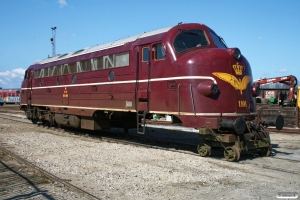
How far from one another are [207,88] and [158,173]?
8.72ft

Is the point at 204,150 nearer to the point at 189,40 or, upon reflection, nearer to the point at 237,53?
the point at 237,53

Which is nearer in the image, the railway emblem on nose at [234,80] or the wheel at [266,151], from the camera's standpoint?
the railway emblem on nose at [234,80]

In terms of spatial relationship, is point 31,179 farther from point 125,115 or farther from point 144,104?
point 125,115

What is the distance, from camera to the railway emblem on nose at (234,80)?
8484 millimetres

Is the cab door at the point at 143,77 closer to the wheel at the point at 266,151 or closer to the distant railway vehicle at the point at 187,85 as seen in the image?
the distant railway vehicle at the point at 187,85

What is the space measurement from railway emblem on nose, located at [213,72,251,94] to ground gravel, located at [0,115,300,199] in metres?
2.05

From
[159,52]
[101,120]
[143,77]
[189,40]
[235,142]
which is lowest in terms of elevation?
[235,142]

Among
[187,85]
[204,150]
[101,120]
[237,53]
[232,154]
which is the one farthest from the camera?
[101,120]

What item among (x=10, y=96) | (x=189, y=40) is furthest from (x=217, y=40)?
(x=10, y=96)

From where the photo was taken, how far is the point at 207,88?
8.26 m

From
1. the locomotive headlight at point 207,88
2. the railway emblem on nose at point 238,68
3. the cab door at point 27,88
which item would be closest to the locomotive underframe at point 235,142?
the locomotive headlight at point 207,88

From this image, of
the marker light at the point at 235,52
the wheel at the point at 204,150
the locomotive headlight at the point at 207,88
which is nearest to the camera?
the locomotive headlight at the point at 207,88

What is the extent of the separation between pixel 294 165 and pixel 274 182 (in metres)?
2.20

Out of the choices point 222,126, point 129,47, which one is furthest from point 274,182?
point 129,47
